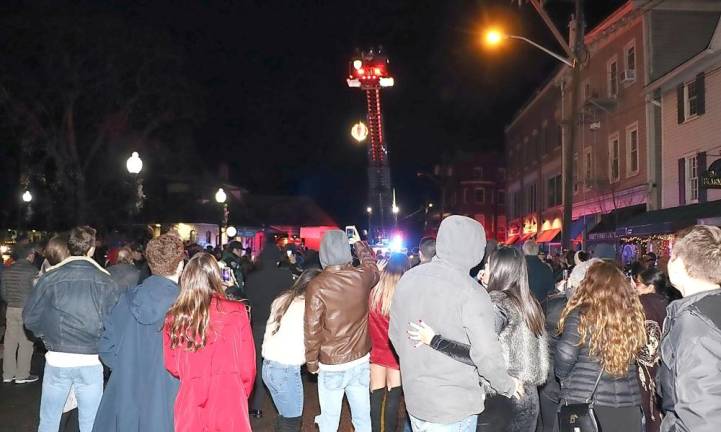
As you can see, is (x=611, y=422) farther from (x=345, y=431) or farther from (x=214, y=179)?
A: (x=214, y=179)

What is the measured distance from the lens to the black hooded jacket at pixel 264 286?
26.4 feet

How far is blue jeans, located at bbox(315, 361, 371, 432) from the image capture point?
230 inches

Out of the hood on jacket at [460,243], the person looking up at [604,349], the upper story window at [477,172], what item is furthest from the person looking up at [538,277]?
the upper story window at [477,172]

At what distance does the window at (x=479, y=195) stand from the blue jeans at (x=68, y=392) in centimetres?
6119

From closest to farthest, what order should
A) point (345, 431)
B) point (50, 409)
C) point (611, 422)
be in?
point (611, 422)
point (50, 409)
point (345, 431)

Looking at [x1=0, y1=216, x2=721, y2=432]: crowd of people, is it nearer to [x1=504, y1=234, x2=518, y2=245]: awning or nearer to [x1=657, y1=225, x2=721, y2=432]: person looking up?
[x1=657, y1=225, x2=721, y2=432]: person looking up

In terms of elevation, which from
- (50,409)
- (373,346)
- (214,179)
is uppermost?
(214,179)

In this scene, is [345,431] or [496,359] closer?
[496,359]

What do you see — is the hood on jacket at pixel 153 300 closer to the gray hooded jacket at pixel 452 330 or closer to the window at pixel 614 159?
the gray hooded jacket at pixel 452 330

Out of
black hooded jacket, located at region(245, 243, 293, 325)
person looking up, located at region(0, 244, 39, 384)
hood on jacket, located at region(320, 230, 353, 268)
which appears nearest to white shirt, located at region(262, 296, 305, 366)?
hood on jacket, located at region(320, 230, 353, 268)

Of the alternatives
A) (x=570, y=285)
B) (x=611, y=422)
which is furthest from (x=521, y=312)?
(x=570, y=285)

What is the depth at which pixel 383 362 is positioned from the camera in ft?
22.2

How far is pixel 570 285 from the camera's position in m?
6.05

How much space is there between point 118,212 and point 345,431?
27453 millimetres
